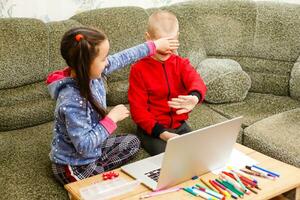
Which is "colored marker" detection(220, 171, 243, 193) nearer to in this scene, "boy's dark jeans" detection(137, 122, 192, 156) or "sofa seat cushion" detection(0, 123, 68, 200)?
"boy's dark jeans" detection(137, 122, 192, 156)

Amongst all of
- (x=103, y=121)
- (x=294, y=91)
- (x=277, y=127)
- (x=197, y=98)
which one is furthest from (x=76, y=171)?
(x=294, y=91)

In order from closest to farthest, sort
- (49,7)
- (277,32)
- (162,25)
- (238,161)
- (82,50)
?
(82,50) < (238,161) < (162,25) < (49,7) < (277,32)

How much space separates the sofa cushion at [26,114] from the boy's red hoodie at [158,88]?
471 millimetres

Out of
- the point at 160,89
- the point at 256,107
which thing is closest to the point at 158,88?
the point at 160,89

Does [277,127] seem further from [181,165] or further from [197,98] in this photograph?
[181,165]

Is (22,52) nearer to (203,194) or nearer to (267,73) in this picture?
(203,194)

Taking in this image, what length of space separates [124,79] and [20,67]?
57 centimetres

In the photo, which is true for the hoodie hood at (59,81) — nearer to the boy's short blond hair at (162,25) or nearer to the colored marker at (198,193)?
the boy's short blond hair at (162,25)

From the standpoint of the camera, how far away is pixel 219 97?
2.53 meters

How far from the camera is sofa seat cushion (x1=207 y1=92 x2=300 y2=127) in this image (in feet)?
7.80

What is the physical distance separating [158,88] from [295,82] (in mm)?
1035

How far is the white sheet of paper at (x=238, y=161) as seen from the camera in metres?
1.63

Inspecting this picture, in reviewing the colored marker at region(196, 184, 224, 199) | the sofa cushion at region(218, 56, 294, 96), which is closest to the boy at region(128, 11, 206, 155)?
the colored marker at region(196, 184, 224, 199)

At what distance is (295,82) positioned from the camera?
262 centimetres
